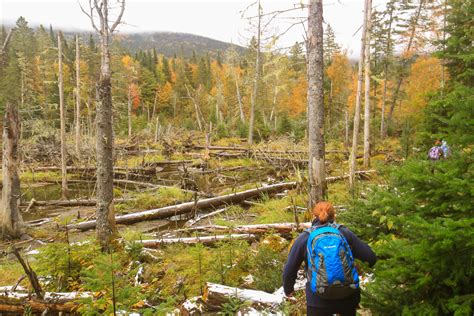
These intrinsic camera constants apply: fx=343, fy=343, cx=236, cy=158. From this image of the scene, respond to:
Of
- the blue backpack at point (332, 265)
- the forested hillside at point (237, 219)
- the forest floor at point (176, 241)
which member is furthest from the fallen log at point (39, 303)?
the blue backpack at point (332, 265)

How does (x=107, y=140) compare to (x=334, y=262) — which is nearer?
(x=334, y=262)

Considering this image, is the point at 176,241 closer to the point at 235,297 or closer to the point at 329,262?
the point at 235,297

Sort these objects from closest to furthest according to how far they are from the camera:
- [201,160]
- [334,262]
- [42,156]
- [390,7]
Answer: [334,262], [201,160], [42,156], [390,7]

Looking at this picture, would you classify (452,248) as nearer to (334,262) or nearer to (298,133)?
(334,262)

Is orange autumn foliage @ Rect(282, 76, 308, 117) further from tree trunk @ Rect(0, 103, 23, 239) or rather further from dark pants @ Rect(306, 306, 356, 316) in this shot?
dark pants @ Rect(306, 306, 356, 316)

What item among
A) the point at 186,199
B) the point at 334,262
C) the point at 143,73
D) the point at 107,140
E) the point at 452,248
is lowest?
the point at 186,199

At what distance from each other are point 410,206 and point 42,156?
86.2 ft

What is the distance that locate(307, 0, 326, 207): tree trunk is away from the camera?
24.3 feet

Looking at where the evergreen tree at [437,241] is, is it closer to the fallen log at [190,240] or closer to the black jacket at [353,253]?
the black jacket at [353,253]

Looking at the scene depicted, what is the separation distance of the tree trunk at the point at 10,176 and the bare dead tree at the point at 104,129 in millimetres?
4215

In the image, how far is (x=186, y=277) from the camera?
5.84 meters

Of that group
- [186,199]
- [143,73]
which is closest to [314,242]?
[186,199]

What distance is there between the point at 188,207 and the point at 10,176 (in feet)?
17.1

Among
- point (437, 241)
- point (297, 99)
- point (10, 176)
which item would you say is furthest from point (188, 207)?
point (297, 99)
